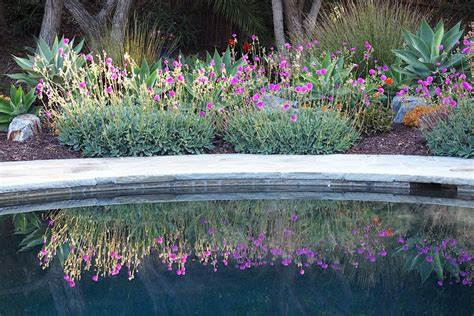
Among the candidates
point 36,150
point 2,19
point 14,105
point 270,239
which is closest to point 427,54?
point 270,239

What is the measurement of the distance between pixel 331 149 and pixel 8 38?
26.7 feet

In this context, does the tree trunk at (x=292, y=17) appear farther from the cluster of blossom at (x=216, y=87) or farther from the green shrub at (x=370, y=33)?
the cluster of blossom at (x=216, y=87)

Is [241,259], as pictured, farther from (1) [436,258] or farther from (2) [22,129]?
(2) [22,129]

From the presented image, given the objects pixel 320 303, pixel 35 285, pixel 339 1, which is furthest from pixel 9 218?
pixel 339 1

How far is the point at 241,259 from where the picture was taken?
18.0ft

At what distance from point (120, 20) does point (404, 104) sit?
13.3 feet

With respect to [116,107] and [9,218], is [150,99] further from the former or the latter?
[9,218]

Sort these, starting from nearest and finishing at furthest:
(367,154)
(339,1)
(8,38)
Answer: (367,154) → (339,1) → (8,38)

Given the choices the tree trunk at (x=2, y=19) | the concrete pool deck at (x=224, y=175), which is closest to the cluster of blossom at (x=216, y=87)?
the concrete pool deck at (x=224, y=175)

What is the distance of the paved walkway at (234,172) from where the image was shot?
687cm

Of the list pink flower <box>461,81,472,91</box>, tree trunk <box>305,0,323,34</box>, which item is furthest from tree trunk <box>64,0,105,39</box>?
pink flower <box>461,81,472,91</box>

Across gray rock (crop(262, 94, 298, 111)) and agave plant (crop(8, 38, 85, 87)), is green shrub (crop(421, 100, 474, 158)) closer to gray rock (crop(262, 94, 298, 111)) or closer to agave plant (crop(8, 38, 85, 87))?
gray rock (crop(262, 94, 298, 111))

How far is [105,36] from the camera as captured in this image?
35.0ft

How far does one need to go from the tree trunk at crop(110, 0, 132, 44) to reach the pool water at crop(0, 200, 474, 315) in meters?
4.48
